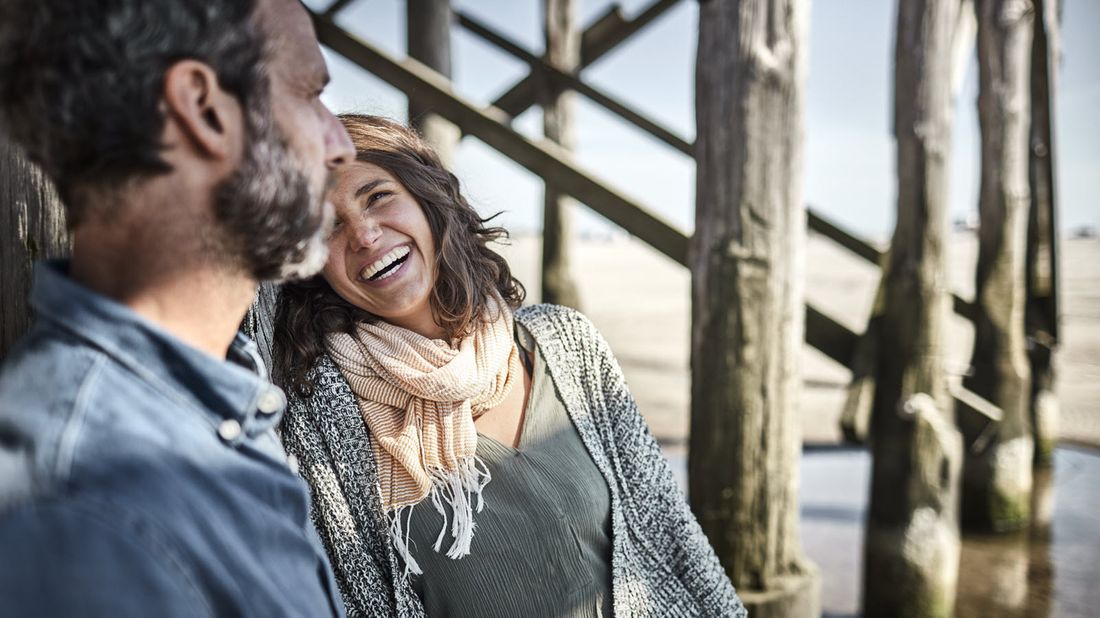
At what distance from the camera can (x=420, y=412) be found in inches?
65.8

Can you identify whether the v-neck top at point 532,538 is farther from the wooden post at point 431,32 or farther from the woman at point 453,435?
the wooden post at point 431,32

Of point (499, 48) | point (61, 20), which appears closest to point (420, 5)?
point (499, 48)

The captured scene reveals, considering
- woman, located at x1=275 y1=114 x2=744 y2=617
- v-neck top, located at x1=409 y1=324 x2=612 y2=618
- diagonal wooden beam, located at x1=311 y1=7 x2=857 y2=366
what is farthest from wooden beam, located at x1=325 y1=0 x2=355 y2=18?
v-neck top, located at x1=409 y1=324 x2=612 y2=618

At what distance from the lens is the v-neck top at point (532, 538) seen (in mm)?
1594

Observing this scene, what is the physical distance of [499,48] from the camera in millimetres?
6020

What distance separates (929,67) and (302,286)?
10.7ft

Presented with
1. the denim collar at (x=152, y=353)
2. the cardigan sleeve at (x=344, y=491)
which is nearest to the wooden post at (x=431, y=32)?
the cardigan sleeve at (x=344, y=491)

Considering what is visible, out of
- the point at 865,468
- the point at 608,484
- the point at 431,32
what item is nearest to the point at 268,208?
the point at 608,484

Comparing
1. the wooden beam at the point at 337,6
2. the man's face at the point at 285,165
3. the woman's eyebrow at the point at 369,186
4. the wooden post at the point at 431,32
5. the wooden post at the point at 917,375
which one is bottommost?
the wooden post at the point at 917,375

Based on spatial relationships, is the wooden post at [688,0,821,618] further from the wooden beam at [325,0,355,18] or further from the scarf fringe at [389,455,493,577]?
the wooden beam at [325,0,355,18]

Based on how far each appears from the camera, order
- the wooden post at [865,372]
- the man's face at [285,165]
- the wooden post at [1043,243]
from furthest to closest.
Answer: the wooden post at [1043,243]
the wooden post at [865,372]
the man's face at [285,165]

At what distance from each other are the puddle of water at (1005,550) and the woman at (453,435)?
9.32 feet

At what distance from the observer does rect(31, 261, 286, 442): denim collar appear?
86 cm

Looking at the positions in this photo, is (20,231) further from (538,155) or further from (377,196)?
(538,155)
